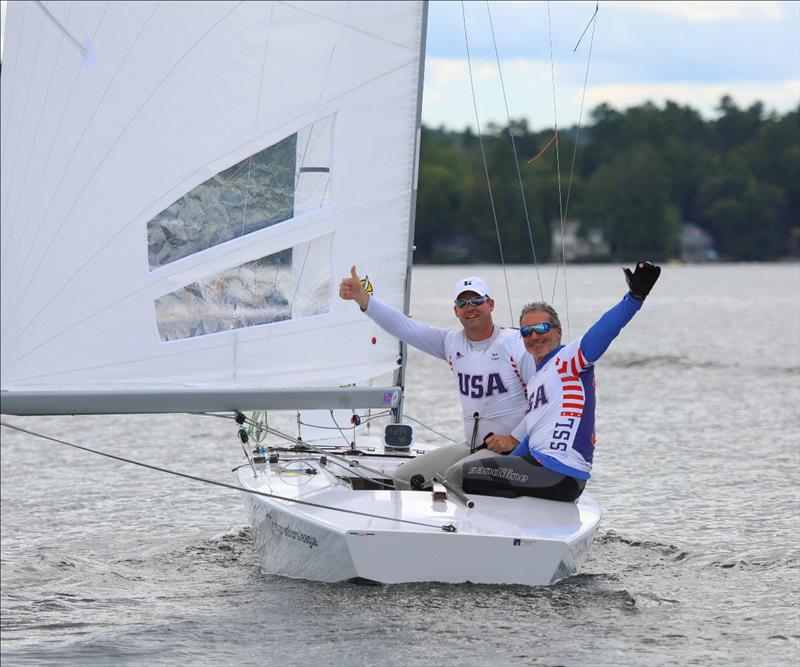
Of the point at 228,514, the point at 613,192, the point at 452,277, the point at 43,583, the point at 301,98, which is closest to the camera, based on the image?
the point at 301,98

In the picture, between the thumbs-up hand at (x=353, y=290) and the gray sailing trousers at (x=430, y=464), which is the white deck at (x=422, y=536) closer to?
the gray sailing trousers at (x=430, y=464)

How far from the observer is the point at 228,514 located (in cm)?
1022

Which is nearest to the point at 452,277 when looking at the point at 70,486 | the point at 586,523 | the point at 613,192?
the point at 613,192

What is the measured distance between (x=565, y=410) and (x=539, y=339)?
1.23 ft

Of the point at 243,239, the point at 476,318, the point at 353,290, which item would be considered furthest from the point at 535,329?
the point at 243,239

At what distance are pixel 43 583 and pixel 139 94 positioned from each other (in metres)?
2.78

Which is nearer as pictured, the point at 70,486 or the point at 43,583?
the point at 43,583

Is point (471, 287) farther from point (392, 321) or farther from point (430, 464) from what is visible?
point (430, 464)

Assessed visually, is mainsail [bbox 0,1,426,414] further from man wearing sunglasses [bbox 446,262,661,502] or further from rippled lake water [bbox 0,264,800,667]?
rippled lake water [bbox 0,264,800,667]

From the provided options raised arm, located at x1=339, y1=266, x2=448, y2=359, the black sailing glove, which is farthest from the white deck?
the black sailing glove

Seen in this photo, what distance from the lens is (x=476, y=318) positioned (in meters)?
7.19

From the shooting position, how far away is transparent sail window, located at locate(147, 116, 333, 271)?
22.8ft

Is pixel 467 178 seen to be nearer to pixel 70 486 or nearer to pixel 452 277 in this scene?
pixel 452 277

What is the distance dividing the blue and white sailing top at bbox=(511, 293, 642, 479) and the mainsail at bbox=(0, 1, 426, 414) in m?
0.78
